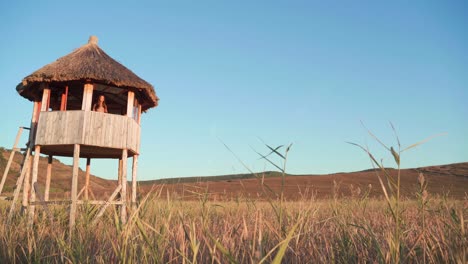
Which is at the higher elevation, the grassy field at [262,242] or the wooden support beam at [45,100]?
the wooden support beam at [45,100]

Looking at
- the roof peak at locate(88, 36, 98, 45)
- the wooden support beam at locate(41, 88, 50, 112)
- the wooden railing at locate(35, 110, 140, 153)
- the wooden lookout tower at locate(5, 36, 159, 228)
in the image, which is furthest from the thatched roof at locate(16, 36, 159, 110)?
the wooden railing at locate(35, 110, 140, 153)

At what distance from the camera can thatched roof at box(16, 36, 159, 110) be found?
10930 millimetres

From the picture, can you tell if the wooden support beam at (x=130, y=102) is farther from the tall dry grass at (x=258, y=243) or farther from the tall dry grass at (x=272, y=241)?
the tall dry grass at (x=272, y=241)

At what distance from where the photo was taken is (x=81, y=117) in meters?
10.5

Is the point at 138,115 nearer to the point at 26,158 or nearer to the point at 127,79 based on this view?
the point at 127,79

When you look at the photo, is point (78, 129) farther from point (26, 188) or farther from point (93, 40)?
point (93, 40)

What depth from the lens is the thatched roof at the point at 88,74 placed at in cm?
1093

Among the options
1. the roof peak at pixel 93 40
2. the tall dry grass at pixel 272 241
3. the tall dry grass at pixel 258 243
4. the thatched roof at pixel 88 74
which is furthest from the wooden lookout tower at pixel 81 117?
the tall dry grass at pixel 272 241

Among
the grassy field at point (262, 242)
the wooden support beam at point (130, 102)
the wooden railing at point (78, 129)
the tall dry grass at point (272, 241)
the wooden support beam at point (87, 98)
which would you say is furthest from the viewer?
the wooden support beam at point (130, 102)

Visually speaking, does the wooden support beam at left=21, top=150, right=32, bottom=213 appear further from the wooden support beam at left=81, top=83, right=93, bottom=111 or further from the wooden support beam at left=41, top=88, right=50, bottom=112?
the wooden support beam at left=81, top=83, right=93, bottom=111

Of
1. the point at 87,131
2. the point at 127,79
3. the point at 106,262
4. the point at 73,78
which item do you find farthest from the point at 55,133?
the point at 106,262

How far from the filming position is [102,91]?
1284 centimetres

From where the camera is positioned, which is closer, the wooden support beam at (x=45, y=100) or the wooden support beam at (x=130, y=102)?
the wooden support beam at (x=45, y=100)

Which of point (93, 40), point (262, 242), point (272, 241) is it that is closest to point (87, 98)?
point (93, 40)
